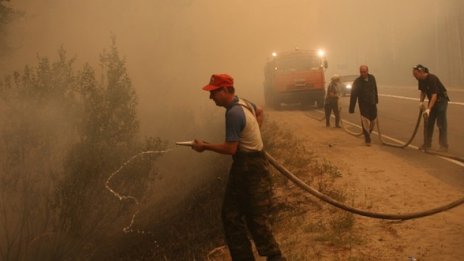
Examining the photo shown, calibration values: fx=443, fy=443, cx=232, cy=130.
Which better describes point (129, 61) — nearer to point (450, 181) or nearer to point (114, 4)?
point (114, 4)

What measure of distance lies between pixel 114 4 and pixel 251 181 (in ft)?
177

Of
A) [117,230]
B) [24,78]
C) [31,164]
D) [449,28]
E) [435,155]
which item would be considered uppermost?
[449,28]

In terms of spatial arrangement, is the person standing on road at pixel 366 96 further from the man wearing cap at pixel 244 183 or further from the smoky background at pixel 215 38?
the smoky background at pixel 215 38

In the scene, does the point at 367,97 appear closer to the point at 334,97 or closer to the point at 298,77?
the point at 334,97

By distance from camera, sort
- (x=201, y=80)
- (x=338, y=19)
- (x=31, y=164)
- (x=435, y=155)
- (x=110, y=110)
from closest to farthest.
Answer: (x=435, y=155) → (x=31, y=164) → (x=110, y=110) → (x=201, y=80) → (x=338, y=19)

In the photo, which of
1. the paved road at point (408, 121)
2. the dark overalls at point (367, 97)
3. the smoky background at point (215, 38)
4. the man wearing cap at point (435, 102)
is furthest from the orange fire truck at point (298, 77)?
the smoky background at point (215, 38)

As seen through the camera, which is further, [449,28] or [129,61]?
[129,61]

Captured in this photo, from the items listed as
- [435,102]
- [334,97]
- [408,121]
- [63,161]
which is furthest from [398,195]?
[63,161]

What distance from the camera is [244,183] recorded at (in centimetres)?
436

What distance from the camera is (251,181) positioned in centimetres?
435

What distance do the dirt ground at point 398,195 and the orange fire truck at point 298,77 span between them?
7818 mm

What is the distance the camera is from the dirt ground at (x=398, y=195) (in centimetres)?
500

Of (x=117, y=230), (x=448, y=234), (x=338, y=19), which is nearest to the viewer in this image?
(x=448, y=234)

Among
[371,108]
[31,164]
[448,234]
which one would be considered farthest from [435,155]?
[31,164]
